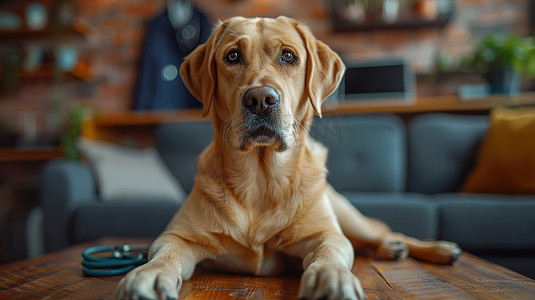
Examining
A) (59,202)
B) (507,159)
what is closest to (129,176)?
(59,202)

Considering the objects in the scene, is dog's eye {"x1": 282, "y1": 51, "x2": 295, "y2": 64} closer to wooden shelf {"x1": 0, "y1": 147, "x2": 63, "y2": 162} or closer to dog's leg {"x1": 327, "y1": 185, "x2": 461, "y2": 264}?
dog's leg {"x1": 327, "y1": 185, "x2": 461, "y2": 264}

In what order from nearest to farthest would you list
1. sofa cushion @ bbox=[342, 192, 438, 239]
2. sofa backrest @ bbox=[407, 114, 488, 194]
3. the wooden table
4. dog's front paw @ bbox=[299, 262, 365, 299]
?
dog's front paw @ bbox=[299, 262, 365, 299]
the wooden table
sofa cushion @ bbox=[342, 192, 438, 239]
sofa backrest @ bbox=[407, 114, 488, 194]

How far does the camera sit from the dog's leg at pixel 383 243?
4.41 ft

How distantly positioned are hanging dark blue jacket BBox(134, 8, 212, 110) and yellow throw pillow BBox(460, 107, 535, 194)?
2940 millimetres

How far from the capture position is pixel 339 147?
A: 2.73m

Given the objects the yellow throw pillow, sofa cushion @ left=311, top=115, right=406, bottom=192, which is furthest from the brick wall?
the yellow throw pillow

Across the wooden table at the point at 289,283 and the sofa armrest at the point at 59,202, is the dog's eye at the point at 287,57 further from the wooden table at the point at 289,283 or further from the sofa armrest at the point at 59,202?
the sofa armrest at the point at 59,202

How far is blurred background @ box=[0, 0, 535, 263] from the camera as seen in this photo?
407cm

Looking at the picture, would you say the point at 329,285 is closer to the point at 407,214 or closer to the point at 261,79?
the point at 261,79

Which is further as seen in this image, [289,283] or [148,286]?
[289,283]

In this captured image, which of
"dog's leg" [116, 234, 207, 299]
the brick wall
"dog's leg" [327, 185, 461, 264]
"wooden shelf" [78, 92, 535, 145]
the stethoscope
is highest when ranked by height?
the brick wall

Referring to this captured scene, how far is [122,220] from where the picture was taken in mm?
2164

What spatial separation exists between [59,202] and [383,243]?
6.19 ft

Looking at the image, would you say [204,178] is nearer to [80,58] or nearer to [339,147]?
[339,147]
